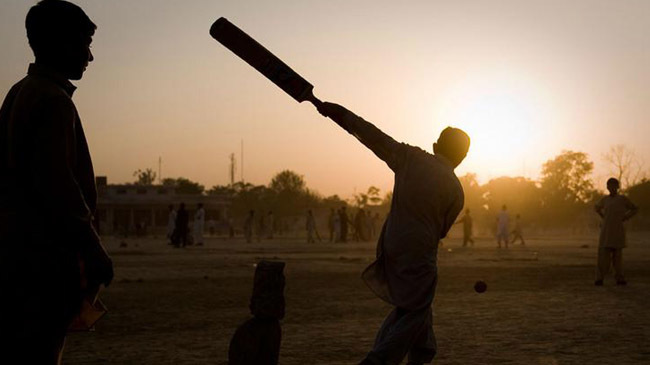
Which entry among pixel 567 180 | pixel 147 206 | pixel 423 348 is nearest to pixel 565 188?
pixel 567 180

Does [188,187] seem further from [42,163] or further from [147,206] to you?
[42,163]

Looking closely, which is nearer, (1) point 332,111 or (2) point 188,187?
(1) point 332,111

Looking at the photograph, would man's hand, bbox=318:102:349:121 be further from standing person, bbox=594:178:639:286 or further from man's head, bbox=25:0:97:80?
standing person, bbox=594:178:639:286

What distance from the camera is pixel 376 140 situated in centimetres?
626

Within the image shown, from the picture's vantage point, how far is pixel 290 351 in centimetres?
805

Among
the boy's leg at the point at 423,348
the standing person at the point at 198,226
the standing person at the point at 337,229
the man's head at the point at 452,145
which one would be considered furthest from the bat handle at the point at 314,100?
the standing person at the point at 337,229

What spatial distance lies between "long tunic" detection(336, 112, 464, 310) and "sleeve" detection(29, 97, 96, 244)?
10.1 ft

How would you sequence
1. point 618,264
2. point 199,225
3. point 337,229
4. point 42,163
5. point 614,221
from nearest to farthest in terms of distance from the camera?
1. point 42,163
2. point 614,221
3. point 618,264
4. point 199,225
5. point 337,229

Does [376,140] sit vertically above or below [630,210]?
above

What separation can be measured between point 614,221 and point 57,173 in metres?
13.8

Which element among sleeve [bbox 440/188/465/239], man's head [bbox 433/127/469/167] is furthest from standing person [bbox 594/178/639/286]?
sleeve [bbox 440/188/465/239]

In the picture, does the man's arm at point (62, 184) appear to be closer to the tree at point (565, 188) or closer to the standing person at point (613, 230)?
the standing person at point (613, 230)

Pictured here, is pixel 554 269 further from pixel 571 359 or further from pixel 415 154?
pixel 415 154

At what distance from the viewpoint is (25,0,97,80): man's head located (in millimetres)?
3449
